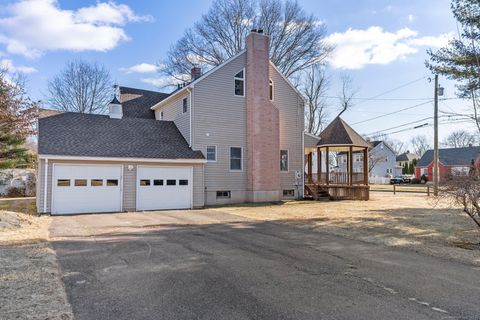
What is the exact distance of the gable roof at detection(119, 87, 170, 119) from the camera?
26797mm

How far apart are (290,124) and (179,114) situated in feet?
22.4

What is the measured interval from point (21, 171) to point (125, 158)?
18.4 meters

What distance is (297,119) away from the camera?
23.8 m

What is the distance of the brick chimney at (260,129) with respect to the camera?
21.0 meters

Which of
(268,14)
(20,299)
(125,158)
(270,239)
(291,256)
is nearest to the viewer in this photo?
(20,299)

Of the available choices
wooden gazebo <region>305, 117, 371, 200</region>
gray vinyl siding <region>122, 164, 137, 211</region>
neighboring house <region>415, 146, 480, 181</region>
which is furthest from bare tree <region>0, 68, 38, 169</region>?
neighboring house <region>415, 146, 480, 181</region>

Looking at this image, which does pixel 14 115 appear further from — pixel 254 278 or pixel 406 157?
pixel 406 157

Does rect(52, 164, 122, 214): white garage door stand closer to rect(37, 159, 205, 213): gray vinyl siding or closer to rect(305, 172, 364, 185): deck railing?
rect(37, 159, 205, 213): gray vinyl siding

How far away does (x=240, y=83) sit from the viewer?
2166 centimetres

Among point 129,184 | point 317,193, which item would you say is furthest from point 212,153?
point 317,193

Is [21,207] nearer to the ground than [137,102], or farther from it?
nearer to the ground

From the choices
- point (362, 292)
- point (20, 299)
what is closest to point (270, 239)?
point (362, 292)

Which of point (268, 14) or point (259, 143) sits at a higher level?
point (268, 14)

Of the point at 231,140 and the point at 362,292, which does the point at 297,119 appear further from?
the point at 362,292
